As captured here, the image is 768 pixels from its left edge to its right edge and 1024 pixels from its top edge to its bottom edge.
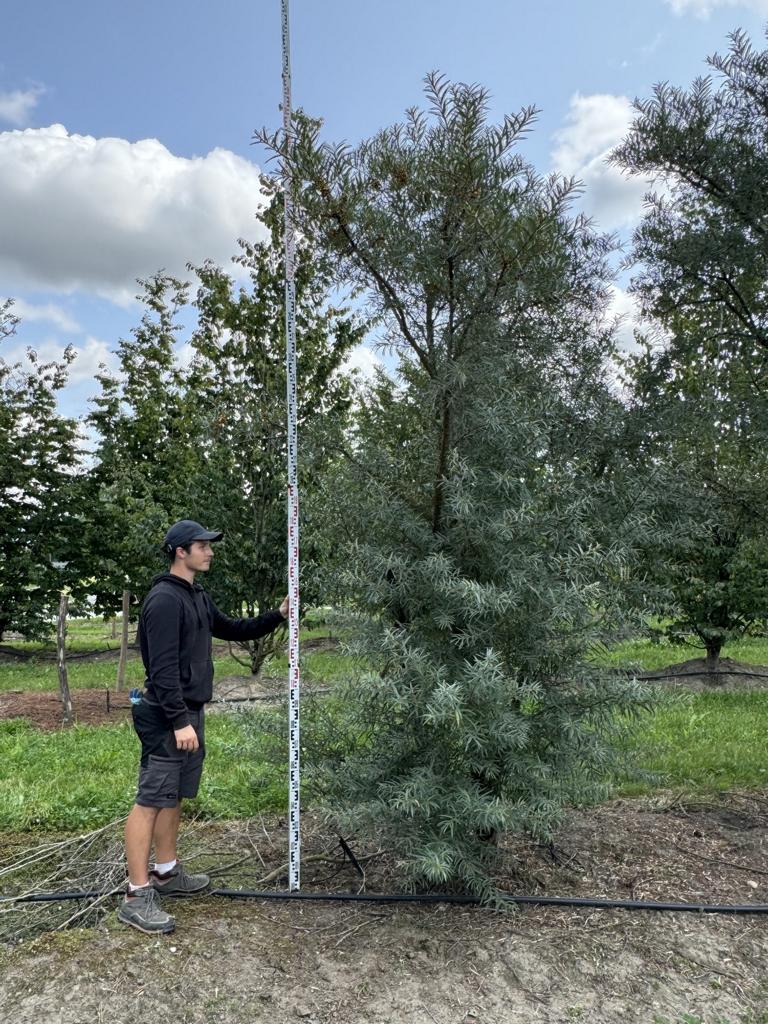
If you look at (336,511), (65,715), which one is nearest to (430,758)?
(336,511)

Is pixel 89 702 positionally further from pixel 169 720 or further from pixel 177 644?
pixel 177 644

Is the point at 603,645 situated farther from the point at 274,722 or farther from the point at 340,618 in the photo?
the point at 274,722

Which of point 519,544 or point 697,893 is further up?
point 519,544

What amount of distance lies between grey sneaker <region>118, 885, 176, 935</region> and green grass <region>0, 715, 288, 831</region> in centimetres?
85

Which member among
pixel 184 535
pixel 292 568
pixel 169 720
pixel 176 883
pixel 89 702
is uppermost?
pixel 184 535

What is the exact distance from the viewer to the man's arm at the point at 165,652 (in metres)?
3.46

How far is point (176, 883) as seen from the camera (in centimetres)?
383

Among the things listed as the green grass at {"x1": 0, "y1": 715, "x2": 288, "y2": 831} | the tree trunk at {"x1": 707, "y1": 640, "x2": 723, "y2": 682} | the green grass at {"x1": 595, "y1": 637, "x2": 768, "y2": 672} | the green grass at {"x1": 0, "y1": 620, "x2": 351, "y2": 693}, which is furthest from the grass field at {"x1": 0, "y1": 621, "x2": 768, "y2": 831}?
the green grass at {"x1": 595, "y1": 637, "x2": 768, "y2": 672}

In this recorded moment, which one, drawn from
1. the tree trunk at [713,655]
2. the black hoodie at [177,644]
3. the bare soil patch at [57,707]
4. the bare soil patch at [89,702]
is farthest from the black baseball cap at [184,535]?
the tree trunk at [713,655]

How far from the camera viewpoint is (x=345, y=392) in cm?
969

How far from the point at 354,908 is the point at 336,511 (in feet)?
6.23

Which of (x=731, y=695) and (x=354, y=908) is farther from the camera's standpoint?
(x=731, y=695)

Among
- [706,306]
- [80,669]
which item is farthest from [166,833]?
[80,669]

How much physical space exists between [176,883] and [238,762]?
7.94 feet
